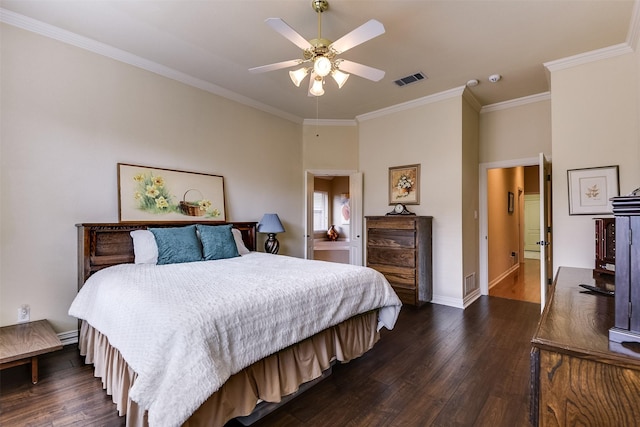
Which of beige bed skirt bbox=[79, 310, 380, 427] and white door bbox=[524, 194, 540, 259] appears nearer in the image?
beige bed skirt bbox=[79, 310, 380, 427]

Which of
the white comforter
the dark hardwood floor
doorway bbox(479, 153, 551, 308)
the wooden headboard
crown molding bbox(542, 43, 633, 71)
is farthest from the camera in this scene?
doorway bbox(479, 153, 551, 308)

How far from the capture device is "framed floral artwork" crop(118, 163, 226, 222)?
10.3 ft

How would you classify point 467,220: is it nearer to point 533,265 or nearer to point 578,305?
point 578,305

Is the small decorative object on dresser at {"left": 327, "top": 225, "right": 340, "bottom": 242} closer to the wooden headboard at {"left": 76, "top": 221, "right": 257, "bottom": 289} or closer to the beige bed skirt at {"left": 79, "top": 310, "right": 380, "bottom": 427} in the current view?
the wooden headboard at {"left": 76, "top": 221, "right": 257, "bottom": 289}

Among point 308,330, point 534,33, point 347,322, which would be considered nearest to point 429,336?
point 347,322

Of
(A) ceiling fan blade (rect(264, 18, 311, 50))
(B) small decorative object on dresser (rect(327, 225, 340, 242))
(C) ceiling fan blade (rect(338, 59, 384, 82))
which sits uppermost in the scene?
(A) ceiling fan blade (rect(264, 18, 311, 50))

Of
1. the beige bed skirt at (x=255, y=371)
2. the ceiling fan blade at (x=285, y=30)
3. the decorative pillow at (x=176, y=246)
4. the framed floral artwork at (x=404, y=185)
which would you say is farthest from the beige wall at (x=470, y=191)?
the decorative pillow at (x=176, y=246)

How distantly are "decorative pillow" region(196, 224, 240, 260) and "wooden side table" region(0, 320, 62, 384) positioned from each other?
1325mm

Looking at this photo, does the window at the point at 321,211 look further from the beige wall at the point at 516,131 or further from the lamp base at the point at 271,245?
the beige wall at the point at 516,131

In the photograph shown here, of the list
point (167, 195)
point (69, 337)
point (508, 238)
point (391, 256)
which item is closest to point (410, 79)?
point (391, 256)

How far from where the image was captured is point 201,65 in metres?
3.42

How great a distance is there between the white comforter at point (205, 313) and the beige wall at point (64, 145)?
2.00ft

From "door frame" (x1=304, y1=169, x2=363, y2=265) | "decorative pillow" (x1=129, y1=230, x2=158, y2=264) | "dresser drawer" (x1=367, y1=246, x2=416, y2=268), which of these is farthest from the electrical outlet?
"dresser drawer" (x1=367, y1=246, x2=416, y2=268)

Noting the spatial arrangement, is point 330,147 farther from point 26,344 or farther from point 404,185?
point 26,344
